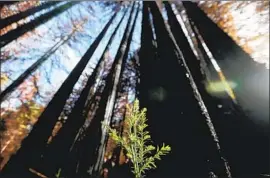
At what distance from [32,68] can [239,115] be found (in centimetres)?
187

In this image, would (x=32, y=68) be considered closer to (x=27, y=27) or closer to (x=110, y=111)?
(x=27, y=27)

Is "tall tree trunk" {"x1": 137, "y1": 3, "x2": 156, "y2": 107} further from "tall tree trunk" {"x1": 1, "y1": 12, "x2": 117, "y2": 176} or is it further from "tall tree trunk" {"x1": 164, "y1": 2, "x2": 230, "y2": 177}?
"tall tree trunk" {"x1": 1, "y1": 12, "x2": 117, "y2": 176}

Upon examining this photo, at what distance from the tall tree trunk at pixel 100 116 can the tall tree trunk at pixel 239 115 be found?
0.75m

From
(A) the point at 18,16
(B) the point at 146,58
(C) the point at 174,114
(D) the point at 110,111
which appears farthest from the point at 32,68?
(C) the point at 174,114

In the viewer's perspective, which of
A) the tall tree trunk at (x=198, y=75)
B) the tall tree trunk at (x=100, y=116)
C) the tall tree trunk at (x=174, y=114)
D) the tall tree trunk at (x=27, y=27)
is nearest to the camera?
the tall tree trunk at (x=198, y=75)

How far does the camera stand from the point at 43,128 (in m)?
2.63

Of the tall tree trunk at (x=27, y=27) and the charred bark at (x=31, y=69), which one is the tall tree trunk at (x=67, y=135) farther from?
the tall tree trunk at (x=27, y=27)

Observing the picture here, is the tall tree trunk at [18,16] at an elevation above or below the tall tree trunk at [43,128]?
above

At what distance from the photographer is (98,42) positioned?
2.98 meters

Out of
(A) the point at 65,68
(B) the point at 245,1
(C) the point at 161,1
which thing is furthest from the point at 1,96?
(B) the point at 245,1

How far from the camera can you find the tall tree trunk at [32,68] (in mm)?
2713

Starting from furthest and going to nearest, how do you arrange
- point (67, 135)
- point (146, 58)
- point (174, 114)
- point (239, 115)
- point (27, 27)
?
point (27, 27) → point (146, 58) → point (67, 135) → point (174, 114) → point (239, 115)

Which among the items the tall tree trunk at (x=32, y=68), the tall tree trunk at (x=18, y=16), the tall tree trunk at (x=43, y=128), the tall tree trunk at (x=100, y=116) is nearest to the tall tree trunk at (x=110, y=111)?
the tall tree trunk at (x=100, y=116)

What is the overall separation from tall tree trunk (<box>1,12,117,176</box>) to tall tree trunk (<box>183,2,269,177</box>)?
1166 mm
